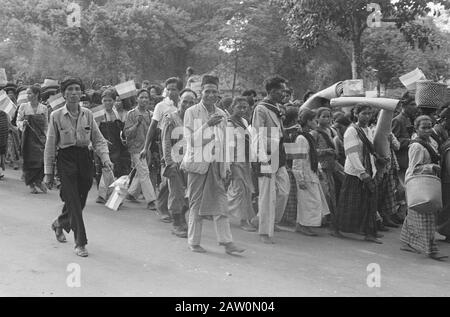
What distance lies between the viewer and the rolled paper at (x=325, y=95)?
23.7 ft

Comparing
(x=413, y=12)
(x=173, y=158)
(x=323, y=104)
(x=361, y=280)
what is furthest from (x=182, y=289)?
(x=413, y=12)

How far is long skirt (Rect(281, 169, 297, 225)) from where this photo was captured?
771 cm

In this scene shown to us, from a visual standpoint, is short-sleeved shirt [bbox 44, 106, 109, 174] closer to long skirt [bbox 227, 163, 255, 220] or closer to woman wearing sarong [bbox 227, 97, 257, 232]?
woman wearing sarong [bbox 227, 97, 257, 232]

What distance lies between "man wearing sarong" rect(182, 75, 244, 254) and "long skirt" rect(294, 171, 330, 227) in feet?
4.80

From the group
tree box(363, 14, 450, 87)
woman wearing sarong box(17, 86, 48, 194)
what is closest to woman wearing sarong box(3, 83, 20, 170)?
woman wearing sarong box(17, 86, 48, 194)

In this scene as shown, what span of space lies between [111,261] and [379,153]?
371 cm

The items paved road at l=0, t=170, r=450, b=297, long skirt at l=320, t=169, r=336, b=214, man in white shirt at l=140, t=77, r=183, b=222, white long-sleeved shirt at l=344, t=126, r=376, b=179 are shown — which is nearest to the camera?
paved road at l=0, t=170, r=450, b=297

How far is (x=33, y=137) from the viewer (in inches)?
380

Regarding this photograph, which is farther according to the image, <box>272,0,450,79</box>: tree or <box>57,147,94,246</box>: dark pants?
<box>272,0,450,79</box>: tree

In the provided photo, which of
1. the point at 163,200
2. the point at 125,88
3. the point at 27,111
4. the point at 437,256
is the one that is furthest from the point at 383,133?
the point at 27,111

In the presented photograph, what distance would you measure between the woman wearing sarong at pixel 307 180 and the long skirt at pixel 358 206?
0.32 metres


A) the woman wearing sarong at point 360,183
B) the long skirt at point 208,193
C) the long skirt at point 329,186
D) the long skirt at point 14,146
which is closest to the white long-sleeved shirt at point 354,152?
the woman wearing sarong at point 360,183

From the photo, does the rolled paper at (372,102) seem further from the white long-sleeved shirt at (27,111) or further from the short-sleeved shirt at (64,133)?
the white long-sleeved shirt at (27,111)

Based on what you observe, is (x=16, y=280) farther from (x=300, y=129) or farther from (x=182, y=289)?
(x=300, y=129)
